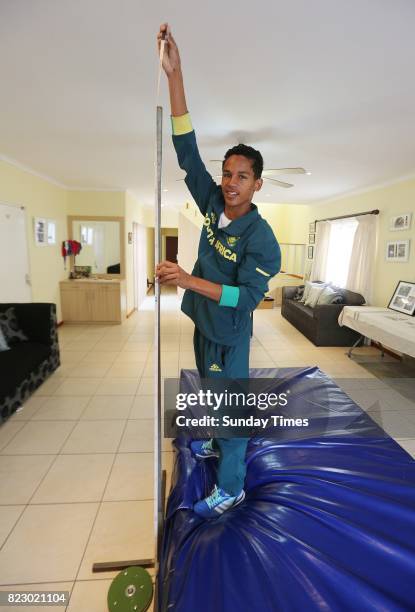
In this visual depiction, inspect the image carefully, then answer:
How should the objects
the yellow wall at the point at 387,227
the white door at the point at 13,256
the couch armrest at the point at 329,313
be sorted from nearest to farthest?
1. the white door at the point at 13,256
2. the yellow wall at the point at 387,227
3. the couch armrest at the point at 329,313

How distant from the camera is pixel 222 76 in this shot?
1.76 m

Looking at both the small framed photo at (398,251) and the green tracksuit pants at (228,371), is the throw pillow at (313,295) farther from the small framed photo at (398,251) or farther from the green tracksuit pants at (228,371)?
the green tracksuit pants at (228,371)

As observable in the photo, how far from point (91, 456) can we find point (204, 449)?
0.80 metres

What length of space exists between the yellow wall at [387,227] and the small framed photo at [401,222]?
0.16 feet

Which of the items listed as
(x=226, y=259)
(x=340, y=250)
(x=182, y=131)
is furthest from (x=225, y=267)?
(x=340, y=250)

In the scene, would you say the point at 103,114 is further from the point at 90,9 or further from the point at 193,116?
the point at 90,9

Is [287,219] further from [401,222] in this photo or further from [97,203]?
[97,203]

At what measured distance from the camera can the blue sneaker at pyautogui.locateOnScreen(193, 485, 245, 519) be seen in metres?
1.41

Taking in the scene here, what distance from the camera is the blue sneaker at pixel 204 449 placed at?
1838 mm

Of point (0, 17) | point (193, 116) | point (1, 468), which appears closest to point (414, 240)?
point (193, 116)

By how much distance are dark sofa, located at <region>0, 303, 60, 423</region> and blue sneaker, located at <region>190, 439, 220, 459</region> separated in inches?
60.0

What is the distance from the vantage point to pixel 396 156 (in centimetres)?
316

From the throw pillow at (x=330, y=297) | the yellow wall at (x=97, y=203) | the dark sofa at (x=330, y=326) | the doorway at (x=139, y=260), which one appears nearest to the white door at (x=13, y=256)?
the yellow wall at (x=97, y=203)

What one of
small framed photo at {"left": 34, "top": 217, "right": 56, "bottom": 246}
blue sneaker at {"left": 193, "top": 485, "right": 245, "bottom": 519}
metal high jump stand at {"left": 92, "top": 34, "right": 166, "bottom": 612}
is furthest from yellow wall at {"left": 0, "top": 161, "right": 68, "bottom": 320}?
blue sneaker at {"left": 193, "top": 485, "right": 245, "bottom": 519}
